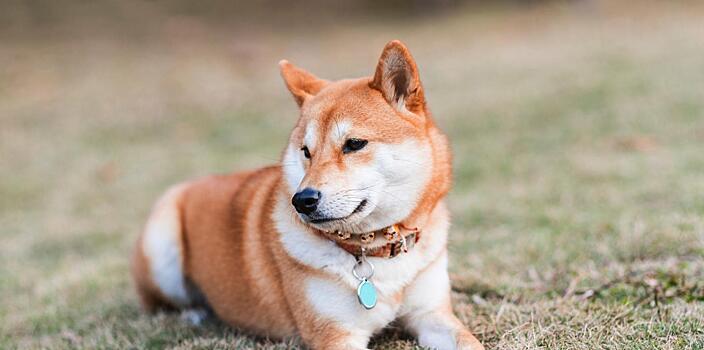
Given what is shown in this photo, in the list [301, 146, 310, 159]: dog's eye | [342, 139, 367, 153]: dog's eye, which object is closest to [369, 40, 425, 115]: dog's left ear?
[342, 139, 367, 153]: dog's eye

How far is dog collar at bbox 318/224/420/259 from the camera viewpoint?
3314 millimetres

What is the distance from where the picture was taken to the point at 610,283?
4156 millimetres

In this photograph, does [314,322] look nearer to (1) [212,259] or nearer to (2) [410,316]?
(2) [410,316]

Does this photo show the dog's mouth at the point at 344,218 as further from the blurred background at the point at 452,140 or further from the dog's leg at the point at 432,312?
the blurred background at the point at 452,140

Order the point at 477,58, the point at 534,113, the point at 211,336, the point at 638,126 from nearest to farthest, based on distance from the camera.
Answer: the point at 211,336, the point at 638,126, the point at 534,113, the point at 477,58

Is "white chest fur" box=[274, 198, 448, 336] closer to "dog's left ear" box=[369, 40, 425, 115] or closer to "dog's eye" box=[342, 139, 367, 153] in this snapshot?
"dog's eye" box=[342, 139, 367, 153]

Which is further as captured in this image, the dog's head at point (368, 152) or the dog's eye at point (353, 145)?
the dog's eye at point (353, 145)

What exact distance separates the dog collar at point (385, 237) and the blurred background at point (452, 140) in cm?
49

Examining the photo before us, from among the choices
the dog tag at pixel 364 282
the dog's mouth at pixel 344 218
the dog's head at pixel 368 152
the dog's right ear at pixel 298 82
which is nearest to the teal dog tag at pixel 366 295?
the dog tag at pixel 364 282

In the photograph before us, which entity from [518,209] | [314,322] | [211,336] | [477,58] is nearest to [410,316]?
[314,322]

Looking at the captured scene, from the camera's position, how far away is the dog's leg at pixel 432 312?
3.43 meters

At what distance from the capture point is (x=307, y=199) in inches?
118

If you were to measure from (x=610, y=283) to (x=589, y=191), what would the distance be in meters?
2.81

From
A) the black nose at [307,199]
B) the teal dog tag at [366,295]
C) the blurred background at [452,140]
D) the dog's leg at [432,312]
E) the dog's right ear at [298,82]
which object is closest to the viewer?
the black nose at [307,199]
